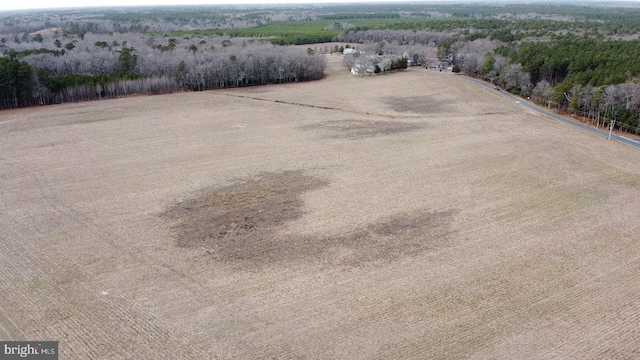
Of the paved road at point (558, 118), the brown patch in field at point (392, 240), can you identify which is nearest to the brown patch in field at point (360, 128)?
the paved road at point (558, 118)

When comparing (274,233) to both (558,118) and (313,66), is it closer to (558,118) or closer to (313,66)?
(558,118)

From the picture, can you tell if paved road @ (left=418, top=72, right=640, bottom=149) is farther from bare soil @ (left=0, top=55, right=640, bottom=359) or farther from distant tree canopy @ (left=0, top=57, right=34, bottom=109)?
distant tree canopy @ (left=0, top=57, right=34, bottom=109)

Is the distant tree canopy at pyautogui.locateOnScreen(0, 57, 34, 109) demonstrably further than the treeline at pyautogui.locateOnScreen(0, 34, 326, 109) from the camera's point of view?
A: No

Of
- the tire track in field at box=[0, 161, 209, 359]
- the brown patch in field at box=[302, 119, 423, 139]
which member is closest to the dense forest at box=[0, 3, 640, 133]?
the brown patch in field at box=[302, 119, 423, 139]

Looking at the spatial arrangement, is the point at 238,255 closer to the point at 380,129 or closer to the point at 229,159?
the point at 229,159

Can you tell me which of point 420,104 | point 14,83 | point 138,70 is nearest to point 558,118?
point 420,104

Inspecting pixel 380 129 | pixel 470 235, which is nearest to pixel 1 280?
pixel 470 235

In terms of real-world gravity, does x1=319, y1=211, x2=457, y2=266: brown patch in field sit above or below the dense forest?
below
